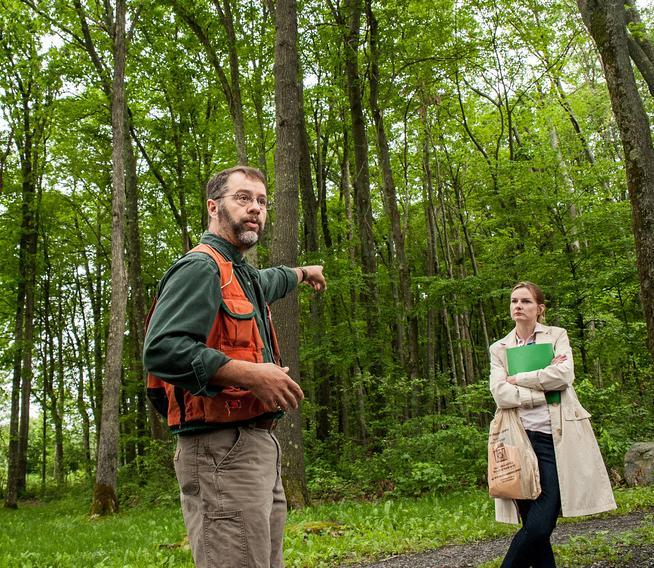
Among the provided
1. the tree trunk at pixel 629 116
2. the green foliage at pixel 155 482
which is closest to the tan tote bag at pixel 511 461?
the tree trunk at pixel 629 116

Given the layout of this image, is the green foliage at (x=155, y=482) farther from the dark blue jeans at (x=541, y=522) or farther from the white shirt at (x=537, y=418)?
the white shirt at (x=537, y=418)

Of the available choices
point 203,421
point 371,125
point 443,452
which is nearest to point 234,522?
point 203,421

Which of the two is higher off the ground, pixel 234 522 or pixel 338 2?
pixel 338 2

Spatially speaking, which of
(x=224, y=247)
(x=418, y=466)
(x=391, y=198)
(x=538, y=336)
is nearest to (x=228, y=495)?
(x=224, y=247)

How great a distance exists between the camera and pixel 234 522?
7.54ft

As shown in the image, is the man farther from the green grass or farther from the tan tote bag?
the green grass

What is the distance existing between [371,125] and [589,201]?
505 inches

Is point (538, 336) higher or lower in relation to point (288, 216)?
lower

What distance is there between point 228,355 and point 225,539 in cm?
69

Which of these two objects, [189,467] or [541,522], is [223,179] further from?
[541,522]

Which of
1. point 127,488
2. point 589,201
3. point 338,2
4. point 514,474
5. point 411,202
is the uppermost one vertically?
point 338,2

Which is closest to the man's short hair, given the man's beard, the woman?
the man's beard

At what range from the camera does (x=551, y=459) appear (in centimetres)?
403

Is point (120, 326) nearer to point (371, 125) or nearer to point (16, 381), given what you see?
point (16, 381)
